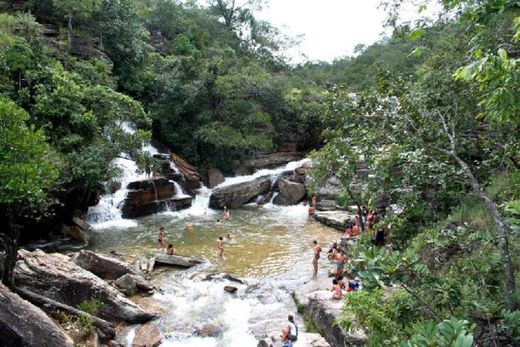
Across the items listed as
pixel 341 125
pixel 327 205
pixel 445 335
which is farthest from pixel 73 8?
pixel 445 335

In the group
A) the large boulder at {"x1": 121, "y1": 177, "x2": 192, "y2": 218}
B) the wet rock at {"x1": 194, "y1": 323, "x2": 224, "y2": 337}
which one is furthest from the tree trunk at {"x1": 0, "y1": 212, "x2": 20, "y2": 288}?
the large boulder at {"x1": 121, "y1": 177, "x2": 192, "y2": 218}

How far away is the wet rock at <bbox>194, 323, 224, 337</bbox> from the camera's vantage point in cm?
948

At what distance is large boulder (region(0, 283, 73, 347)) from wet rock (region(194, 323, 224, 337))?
9.59ft

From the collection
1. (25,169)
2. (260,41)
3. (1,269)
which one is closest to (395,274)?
(25,169)

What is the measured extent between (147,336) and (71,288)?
97.2 inches

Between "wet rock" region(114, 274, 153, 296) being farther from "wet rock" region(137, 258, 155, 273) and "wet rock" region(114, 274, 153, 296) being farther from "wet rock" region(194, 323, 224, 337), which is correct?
"wet rock" region(194, 323, 224, 337)

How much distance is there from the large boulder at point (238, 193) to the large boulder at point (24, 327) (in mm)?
15624

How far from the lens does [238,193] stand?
24.1 m

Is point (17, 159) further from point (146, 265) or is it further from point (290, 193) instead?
point (290, 193)

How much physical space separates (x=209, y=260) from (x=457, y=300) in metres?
11.8

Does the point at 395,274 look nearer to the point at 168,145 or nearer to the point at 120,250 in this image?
the point at 120,250

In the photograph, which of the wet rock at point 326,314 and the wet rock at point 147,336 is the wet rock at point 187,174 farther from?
the wet rock at point 147,336

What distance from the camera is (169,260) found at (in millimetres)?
14070

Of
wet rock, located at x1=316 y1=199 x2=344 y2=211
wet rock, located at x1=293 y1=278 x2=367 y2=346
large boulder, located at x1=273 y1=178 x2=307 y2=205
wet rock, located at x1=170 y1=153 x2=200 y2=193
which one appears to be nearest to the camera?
wet rock, located at x1=293 y1=278 x2=367 y2=346
